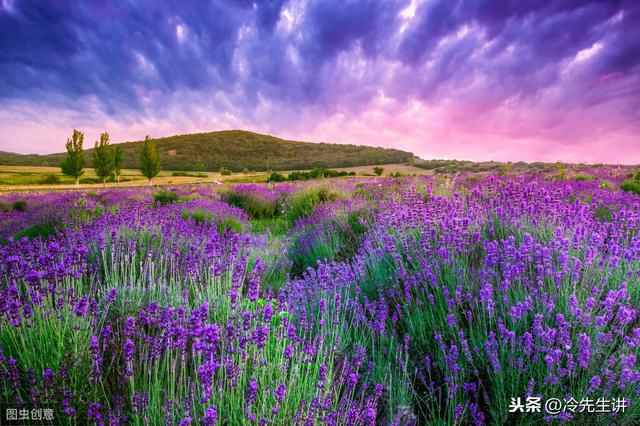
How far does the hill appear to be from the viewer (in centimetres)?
6173

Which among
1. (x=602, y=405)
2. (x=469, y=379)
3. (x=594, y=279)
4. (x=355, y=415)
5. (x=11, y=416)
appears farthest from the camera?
(x=594, y=279)

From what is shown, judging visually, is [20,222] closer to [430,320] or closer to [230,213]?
[230,213]

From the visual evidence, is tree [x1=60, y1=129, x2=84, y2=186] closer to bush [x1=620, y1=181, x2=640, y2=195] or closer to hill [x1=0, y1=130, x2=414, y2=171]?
hill [x1=0, y1=130, x2=414, y2=171]

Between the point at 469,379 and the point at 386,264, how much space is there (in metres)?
1.61

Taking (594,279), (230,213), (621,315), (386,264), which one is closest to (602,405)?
(621,315)

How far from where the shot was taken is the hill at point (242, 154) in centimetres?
6173

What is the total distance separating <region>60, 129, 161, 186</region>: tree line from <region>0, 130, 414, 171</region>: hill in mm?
16848

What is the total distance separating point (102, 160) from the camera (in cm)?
4091

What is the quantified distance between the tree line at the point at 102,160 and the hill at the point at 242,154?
16.8m

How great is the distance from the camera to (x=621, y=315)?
1926 millimetres

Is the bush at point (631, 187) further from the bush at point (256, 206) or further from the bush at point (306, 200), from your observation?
the bush at point (256, 206)

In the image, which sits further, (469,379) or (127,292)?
(127,292)

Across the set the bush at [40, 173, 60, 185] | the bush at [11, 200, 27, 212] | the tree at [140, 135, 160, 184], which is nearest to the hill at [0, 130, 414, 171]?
the tree at [140, 135, 160, 184]

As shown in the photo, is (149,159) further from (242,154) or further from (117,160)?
(242,154)
